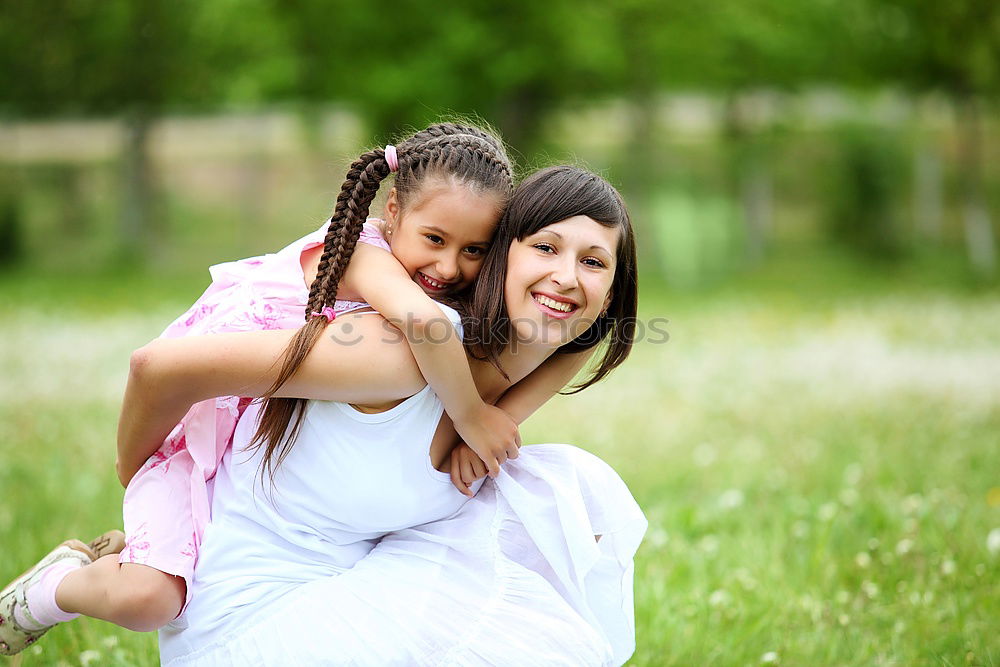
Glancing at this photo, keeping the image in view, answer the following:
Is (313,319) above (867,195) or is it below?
above

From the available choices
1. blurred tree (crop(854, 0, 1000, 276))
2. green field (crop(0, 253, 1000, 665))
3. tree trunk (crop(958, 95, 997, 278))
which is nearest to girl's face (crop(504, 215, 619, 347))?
green field (crop(0, 253, 1000, 665))

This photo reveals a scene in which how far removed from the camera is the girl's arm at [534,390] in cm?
247

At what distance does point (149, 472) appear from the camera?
2.53m

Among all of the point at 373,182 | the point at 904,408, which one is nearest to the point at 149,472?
the point at 373,182

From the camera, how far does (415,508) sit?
7.97ft

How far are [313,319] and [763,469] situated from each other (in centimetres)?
377

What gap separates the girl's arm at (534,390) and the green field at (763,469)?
3.86 feet

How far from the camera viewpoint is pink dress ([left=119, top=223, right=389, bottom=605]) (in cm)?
239

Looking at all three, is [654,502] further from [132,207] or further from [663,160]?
[663,160]

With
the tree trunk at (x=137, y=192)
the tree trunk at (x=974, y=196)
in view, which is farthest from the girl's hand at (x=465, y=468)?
the tree trunk at (x=137, y=192)

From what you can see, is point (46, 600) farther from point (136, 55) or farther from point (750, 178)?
point (750, 178)

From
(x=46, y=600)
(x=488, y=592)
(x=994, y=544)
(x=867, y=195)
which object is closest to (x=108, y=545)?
(x=46, y=600)

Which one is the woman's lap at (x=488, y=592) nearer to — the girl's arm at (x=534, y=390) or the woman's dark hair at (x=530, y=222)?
the girl's arm at (x=534, y=390)

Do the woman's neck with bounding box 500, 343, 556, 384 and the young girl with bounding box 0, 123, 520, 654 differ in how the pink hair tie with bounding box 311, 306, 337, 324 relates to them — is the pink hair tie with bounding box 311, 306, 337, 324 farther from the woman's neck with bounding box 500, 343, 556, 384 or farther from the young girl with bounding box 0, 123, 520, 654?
the woman's neck with bounding box 500, 343, 556, 384
